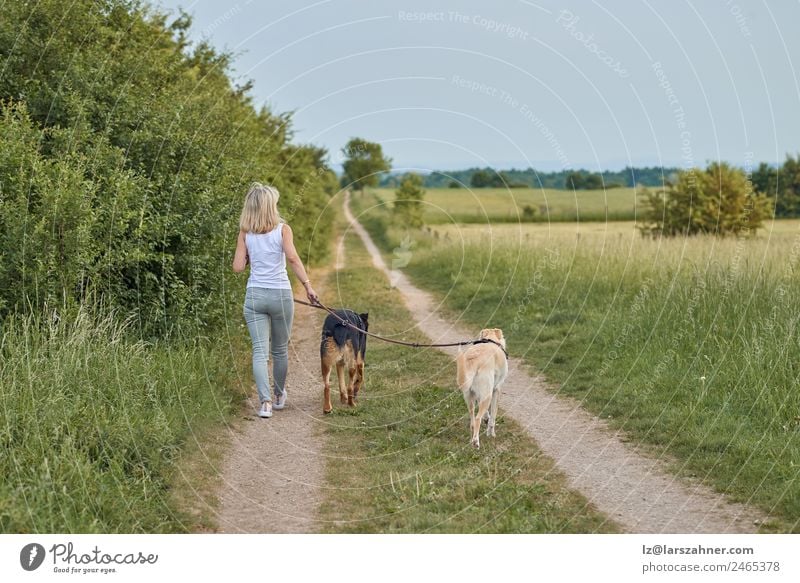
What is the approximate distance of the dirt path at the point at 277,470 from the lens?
7.36 meters

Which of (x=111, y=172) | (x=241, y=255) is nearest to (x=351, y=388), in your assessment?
(x=241, y=255)

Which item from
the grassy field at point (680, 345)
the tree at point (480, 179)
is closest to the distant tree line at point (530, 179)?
the tree at point (480, 179)

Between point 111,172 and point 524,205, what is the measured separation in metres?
43.5

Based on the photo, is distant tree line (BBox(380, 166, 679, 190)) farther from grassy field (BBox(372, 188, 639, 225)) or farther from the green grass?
the green grass

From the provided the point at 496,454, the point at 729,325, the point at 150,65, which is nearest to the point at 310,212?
the point at 150,65

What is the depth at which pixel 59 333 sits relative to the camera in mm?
9742

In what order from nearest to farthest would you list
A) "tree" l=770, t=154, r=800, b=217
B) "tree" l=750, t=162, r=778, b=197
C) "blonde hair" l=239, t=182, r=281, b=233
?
A: "blonde hair" l=239, t=182, r=281, b=233
"tree" l=770, t=154, r=800, b=217
"tree" l=750, t=162, r=778, b=197

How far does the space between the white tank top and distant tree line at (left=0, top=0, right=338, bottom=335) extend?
78.3 inches

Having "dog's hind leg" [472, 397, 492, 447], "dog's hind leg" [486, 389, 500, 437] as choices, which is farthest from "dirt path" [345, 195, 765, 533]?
"dog's hind leg" [472, 397, 492, 447]

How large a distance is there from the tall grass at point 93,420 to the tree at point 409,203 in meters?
36.9

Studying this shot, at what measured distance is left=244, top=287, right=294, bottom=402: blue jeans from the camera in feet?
34.0

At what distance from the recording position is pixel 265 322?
415 inches

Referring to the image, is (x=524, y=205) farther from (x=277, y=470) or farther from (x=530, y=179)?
(x=277, y=470)
